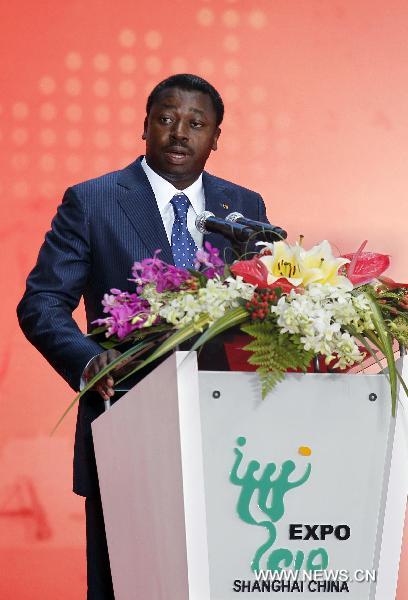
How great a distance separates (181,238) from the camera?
7.97 feet

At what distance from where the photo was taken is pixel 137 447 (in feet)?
5.67

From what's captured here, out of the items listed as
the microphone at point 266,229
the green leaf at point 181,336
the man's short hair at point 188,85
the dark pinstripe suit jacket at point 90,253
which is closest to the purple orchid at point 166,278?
the green leaf at point 181,336

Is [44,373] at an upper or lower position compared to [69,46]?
lower

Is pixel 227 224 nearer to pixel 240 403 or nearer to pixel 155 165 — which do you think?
pixel 240 403

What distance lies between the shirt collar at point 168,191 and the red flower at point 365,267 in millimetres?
793

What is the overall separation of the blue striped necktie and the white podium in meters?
0.71

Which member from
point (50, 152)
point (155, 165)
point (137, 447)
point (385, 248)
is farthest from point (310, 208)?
point (137, 447)

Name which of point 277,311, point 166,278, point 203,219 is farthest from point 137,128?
point 277,311

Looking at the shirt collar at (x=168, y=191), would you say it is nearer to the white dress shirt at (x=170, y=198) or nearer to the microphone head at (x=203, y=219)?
the white dress shirt at (x=170, y=198)

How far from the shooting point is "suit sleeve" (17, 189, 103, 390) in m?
2.20

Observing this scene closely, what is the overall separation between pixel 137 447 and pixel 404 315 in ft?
1.42

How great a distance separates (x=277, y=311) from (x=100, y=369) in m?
0.44

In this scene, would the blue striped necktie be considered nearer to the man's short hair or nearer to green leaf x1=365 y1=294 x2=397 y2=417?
the man's short hair

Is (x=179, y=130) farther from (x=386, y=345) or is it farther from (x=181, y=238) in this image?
(x=386, y=345)
